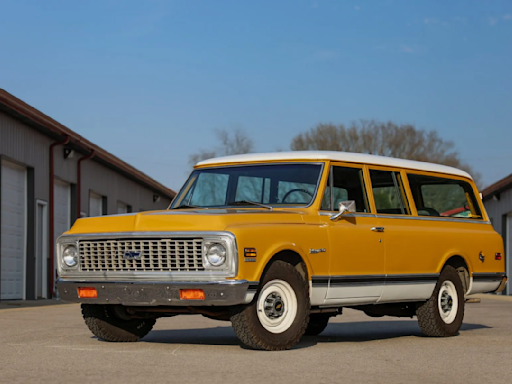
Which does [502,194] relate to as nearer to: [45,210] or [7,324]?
[45,210]

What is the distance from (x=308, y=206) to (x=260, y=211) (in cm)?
70

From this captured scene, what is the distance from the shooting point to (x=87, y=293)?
9656 millimetres

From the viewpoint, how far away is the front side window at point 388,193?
11.2 metres

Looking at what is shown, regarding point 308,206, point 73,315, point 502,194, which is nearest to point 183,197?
point 308,206

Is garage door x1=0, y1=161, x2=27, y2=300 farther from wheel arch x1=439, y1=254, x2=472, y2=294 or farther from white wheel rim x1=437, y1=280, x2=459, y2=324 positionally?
white wheel rim x1=437, y1=280, x2=459, y2=324

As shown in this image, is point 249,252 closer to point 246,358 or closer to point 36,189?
point 246,358

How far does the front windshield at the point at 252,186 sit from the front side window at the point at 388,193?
1.03 m

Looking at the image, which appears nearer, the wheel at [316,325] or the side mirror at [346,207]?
the side mirror at [346,207]

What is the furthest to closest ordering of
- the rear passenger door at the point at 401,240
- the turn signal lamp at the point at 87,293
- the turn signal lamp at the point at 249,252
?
the rear passenger door at the point at 401,240 → the turn signal lamp at the point at 87,293 → the turn signal lamp at the point at 249,252

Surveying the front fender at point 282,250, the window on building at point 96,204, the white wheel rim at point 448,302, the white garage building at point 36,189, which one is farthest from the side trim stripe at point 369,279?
the window on building at point 96,204

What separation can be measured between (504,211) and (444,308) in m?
30.1

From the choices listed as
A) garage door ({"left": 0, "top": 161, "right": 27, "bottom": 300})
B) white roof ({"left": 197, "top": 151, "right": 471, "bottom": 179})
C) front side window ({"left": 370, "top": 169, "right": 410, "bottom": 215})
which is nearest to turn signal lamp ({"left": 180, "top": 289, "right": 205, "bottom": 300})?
white roof ({"left": 197, "top": 151, "right": 471, "bottom": 179})

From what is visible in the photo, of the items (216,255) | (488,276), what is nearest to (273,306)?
(216,255)

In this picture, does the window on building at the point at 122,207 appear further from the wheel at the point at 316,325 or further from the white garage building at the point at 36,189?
the wheel at the point at 316,325
